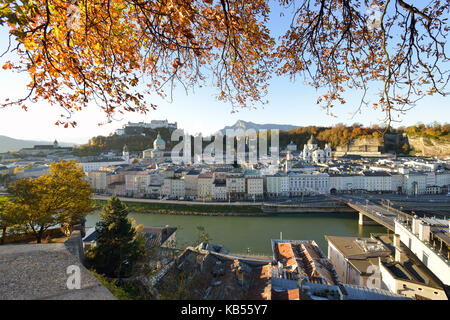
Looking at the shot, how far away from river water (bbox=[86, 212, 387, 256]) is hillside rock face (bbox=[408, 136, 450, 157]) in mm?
30220

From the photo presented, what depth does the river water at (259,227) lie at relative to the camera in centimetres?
1077

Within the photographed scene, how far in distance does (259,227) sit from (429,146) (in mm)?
39284

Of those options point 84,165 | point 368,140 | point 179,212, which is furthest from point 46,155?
point 368,140

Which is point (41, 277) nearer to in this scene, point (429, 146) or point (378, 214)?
point (378, 214)

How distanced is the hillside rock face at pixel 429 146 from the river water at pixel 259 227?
30220 mm

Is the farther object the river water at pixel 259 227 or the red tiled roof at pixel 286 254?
the river water at pixel 259 227

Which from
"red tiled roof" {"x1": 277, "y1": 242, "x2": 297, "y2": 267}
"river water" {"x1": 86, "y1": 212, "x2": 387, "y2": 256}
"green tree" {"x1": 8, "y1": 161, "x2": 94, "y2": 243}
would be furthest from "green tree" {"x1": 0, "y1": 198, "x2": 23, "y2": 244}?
"river water" {"x1": 86, "y1": 212, "x2": 387, "y2": 256}

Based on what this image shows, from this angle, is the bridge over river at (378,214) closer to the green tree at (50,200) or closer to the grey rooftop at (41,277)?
the green tree at (50,200)

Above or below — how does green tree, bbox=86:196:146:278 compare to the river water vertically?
above

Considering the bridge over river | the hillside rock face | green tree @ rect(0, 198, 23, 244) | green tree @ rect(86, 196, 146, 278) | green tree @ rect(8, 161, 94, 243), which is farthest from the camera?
the hillside rock face

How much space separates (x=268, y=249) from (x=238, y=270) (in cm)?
639

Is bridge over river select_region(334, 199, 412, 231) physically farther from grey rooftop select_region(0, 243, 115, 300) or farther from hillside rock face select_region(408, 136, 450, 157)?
hillside rock face select_region(408, 136, 450, 157)

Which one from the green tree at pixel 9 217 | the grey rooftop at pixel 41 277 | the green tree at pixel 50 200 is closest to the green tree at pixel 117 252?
the green tree at pixel 50 200

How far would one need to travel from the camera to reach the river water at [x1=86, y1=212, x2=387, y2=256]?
1077 centimetres
